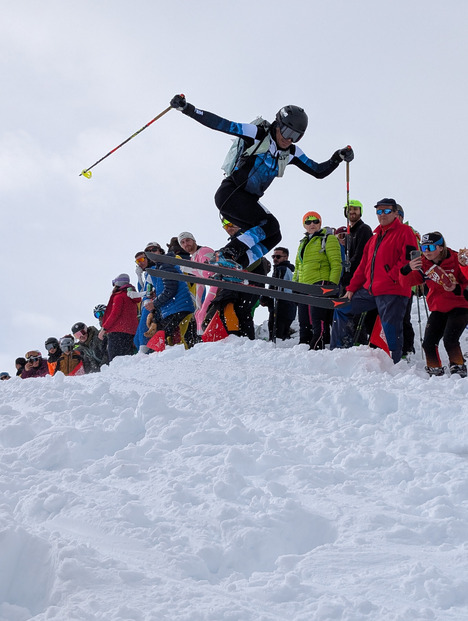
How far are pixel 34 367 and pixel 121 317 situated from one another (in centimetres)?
325

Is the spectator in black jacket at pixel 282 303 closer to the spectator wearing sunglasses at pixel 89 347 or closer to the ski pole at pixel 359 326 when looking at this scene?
the ski pole at pixel 359 326

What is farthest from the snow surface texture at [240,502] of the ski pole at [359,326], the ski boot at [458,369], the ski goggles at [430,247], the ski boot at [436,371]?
the ski pole at [359,326]

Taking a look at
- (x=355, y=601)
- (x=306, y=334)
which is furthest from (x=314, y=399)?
(x=306, y=334)

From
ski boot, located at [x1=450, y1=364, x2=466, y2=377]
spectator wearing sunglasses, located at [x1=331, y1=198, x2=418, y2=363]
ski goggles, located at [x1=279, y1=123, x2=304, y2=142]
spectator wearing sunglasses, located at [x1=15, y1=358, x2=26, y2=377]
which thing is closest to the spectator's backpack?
ski goggles, located at [x1=279, y1=123, x2=304, y2=142]

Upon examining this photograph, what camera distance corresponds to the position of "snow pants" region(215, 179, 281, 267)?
690cm

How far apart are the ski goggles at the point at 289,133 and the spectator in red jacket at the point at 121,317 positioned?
3814 millimetres

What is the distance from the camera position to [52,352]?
11.2 m

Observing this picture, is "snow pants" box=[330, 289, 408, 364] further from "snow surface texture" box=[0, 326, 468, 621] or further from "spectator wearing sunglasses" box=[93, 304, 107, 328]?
"spectator wearing sunglasses" box=[93, 304, 107, 328]

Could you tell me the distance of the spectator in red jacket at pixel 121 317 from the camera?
959 cm

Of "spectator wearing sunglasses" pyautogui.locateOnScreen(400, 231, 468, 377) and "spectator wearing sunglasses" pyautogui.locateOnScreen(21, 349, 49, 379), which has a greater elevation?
"spectator wearing sunglasses" pyautogui.locateOnScreen(400, 231, 468, 377)

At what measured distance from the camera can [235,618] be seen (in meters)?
2.50

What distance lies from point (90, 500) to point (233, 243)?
13.3 ft

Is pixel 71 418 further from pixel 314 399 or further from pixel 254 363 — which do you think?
pixel 254 363

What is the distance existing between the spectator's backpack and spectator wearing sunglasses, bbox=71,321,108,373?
16.1ft
